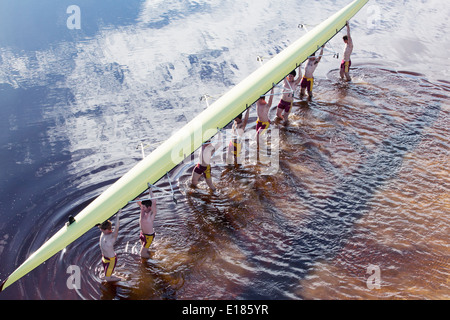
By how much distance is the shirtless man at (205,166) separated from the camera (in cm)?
913

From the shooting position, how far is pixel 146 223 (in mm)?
7660

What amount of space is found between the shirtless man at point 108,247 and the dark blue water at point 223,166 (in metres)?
0.30

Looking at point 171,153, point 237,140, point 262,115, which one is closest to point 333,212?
point 237,140

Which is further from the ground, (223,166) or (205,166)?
(223,166)

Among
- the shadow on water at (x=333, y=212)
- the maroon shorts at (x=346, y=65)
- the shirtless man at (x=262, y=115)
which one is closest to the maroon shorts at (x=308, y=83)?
the maroon shorts at (x=346, y=65)

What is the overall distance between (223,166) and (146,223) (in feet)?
10.9

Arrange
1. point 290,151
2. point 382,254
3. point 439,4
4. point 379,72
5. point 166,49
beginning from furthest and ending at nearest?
point 439,4 → point 166,49 → point 379,72 → point 290,151 → point 382,254

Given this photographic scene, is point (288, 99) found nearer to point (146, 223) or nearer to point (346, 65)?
point (346, 65)

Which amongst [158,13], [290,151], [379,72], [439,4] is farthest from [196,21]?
[439,4]

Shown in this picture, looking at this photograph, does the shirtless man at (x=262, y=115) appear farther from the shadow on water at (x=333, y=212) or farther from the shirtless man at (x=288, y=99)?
the shadow on water at (x=333, y=212)

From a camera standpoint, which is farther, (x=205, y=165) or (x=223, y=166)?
(x=223, y=166)
